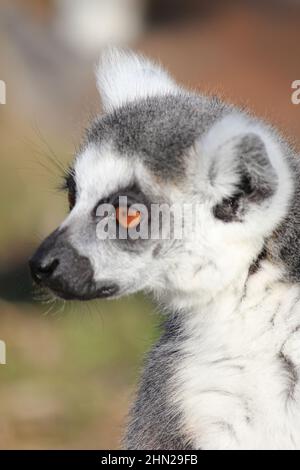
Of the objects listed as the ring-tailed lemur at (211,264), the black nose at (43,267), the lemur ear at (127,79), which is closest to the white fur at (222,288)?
the ring-tailed lemur at (211,264)

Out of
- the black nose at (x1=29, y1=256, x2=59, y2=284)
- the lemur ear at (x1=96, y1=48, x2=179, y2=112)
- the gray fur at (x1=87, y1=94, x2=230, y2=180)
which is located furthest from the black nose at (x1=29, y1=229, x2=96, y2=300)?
the lemur ear at (x1=96, y1=48, x2=179, y2=112)

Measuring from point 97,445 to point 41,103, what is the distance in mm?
7336

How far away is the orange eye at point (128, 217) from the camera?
3875mm

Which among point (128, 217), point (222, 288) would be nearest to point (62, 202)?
point (128, 217)

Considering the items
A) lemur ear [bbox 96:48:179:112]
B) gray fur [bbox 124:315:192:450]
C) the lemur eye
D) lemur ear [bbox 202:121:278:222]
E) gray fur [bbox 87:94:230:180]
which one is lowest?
gray fur [bbox 124:315:192:450]

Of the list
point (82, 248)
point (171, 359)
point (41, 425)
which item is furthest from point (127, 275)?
point (41, 425)

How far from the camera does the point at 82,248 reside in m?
3.86

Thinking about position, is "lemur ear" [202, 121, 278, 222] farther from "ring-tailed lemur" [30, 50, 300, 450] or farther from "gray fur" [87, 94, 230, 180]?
"gray fur" [87, 94, 230, 180]

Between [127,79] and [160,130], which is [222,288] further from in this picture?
[127,79]

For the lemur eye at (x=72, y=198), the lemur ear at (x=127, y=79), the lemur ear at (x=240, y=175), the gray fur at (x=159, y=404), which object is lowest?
the gray fur at (x=159, y=404)

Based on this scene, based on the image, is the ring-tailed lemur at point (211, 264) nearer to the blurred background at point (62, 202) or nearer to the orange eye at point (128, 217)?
the orange eye at point (128, 217)

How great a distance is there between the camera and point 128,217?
3879mm

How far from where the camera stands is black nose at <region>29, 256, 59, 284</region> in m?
3.79

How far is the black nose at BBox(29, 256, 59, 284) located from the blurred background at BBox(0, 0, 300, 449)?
954 mm
